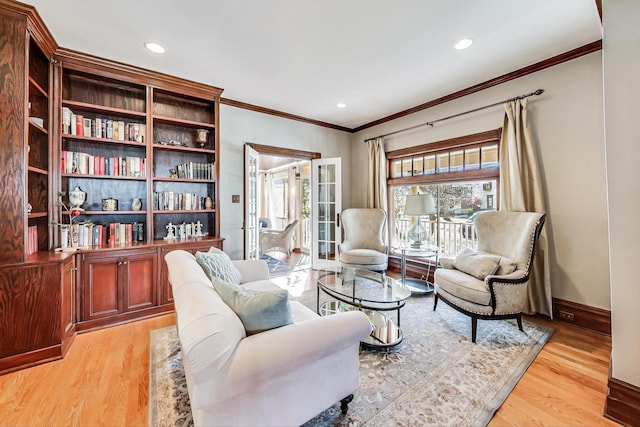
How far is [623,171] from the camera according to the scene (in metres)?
1.55

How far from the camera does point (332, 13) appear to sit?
209cm

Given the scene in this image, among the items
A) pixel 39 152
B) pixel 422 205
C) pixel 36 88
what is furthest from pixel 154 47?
pixel 422 205

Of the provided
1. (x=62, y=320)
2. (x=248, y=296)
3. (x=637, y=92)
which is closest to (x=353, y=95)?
(x=637, y=92)

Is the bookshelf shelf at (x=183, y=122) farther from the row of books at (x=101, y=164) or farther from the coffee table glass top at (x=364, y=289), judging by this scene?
the coffee table glass top at (x=364, y=289)

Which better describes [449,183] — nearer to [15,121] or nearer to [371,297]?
[371,297]

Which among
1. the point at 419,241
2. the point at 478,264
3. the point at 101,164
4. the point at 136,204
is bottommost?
the point at 478,264

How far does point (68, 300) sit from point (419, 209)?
3.94 metres

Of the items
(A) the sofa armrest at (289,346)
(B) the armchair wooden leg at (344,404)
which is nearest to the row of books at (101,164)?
(A) the sofa armrest at (289,346)

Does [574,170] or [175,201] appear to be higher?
[574,170]

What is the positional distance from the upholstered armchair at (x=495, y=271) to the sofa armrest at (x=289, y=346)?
Result: 61.1 inches

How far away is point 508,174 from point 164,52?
3.96 metres

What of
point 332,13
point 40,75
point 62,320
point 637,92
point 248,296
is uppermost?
point 332,13

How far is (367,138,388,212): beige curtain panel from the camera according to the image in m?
4.65

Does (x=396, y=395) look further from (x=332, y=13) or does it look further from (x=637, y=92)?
(x=332, y=13)
